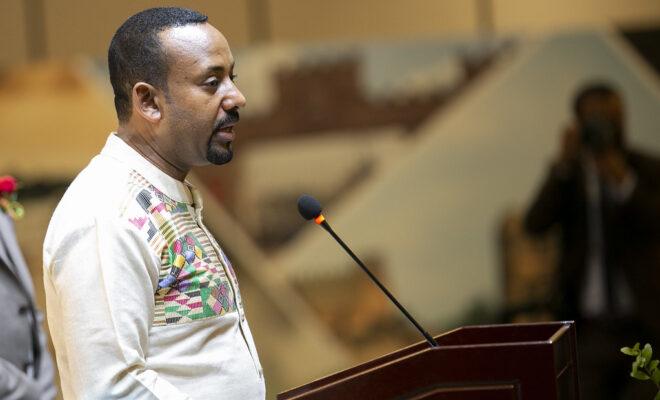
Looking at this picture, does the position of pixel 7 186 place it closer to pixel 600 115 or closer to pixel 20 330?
pixel 20 330

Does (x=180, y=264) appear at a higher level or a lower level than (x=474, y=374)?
higher

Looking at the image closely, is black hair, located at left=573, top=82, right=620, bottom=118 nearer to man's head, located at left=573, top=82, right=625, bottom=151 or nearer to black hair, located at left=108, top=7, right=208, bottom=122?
man's head, located at left=573, top=82, right=625, bottom=151

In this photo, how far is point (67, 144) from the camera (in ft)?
15.6

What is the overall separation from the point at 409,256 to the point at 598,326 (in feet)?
3.00

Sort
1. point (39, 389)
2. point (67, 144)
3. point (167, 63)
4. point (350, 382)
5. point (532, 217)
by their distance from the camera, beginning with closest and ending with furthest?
point (350, 382) < point (167, 63) < point (39, 389) < point (67, 144) < point (532, 217)

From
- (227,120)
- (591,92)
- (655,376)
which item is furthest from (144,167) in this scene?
(591,92)

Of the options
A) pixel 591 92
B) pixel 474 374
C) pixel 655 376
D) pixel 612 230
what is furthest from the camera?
pixel 591 92

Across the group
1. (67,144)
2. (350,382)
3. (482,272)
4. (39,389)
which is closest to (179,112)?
(350,382)

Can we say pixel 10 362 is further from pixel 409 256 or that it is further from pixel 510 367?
pixel 409 256

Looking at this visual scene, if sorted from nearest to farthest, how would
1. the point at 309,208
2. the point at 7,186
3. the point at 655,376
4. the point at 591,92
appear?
the point at 655,376 → the point at 309,208 → the point at 7,186 → the point at 591,92

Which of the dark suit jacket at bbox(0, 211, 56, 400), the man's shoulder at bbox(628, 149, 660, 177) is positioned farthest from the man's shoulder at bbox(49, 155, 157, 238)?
the man's shoulder at bbox(628, 149, 660, 177)

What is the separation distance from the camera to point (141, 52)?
1707mm

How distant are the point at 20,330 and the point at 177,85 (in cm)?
125

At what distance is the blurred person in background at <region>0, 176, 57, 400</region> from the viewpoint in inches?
105
